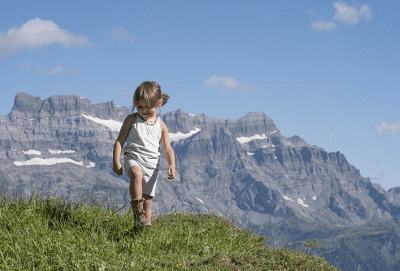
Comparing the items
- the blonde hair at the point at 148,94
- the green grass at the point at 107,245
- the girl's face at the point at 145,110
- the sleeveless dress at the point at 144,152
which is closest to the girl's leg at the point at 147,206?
the sleeveless dress at the point at 144,152

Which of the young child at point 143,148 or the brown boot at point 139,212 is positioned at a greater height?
the young child at point 143,148

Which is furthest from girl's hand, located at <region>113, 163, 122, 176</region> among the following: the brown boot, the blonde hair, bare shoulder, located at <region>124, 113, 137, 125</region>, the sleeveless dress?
the blonde hair

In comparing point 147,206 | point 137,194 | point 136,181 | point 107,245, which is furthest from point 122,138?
point 107,245

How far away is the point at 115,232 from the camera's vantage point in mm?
9898

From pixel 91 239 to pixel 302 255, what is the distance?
496 cm

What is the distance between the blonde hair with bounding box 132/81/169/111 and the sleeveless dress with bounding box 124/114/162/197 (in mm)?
450

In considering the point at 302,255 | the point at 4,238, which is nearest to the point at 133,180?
the point at 4,238

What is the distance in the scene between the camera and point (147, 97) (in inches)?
405

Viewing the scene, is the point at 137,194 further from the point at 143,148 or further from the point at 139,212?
the point at 143,148

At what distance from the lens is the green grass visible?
831cm

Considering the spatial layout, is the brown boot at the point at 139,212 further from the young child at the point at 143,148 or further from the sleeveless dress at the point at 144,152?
the sleeveless dress at the point at 144,152

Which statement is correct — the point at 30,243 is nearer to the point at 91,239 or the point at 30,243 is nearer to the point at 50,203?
the point at 91,239

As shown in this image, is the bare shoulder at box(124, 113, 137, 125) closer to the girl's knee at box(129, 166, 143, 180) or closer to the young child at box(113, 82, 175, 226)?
the young child at box(113, 82, 175, 226)

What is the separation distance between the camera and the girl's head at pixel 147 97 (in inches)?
406
